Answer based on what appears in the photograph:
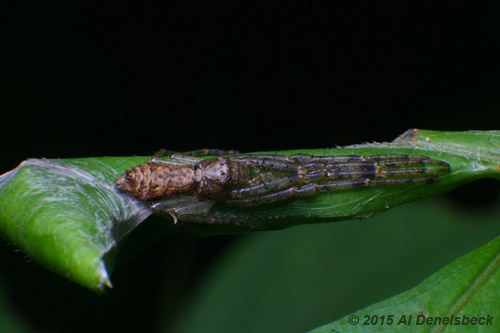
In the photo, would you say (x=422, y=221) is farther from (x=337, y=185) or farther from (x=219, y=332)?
(x=219, y=332)

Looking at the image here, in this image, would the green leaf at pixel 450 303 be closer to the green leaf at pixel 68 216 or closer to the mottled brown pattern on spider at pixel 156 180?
the green leaf at pixel 68 216

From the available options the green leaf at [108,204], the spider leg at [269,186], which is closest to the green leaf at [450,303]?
the green leaf at [108,204]

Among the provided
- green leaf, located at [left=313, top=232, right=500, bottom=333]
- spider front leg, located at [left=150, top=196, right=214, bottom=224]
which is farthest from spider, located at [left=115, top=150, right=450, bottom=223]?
green leaf, located at [left=313, top=232, right=500, bottom=333]

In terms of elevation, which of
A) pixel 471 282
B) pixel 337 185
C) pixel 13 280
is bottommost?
pixel 13 280

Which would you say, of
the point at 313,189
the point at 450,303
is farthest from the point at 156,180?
the point at 450,303

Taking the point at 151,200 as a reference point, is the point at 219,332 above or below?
below

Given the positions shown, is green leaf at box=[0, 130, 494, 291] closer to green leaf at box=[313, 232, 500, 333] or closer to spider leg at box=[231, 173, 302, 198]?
spider leg at box=[231, 173, 302, 198]

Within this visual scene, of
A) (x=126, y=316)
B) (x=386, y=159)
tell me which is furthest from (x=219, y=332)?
(x=386, y=159)

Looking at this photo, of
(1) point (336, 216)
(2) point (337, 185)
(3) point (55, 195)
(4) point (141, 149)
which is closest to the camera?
(3) point (55, 195)
